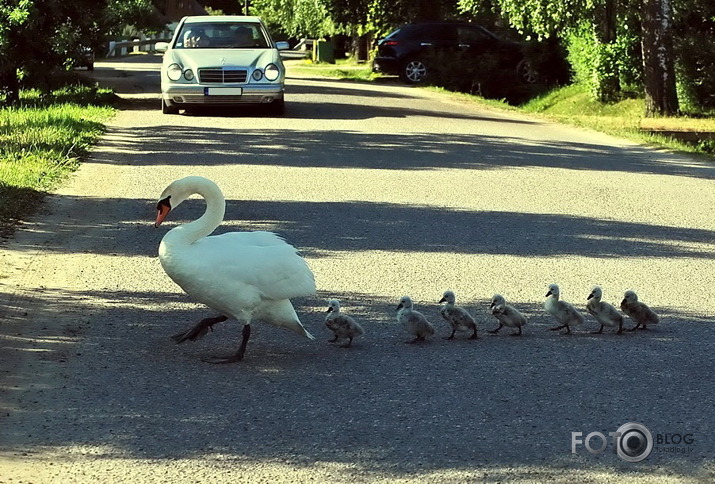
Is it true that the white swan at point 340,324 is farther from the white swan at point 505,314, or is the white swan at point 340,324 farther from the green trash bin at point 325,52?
the green trash bin at point 325,52

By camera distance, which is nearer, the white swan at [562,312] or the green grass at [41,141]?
the white swan at [562,312]

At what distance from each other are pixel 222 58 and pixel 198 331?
15240 millimetres

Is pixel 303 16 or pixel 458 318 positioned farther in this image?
pixel 303 16

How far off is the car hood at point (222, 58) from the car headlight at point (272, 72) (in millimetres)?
74

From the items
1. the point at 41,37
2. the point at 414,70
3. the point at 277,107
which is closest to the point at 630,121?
the point at 277,107

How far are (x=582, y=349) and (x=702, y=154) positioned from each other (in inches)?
469

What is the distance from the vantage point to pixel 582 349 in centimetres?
700

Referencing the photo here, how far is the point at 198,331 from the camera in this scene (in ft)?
22.4

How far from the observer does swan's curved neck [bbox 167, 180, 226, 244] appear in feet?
22.0

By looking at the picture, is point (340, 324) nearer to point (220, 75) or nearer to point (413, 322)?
point (413, 322)

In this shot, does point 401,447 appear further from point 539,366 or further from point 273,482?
point 539,366

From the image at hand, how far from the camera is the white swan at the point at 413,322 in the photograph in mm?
7066

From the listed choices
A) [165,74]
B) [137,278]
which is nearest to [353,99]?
[165,74]

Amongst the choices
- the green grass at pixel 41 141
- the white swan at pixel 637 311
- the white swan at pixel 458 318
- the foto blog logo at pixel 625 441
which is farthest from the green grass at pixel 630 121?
the foto blog logo at pixel 625 441
